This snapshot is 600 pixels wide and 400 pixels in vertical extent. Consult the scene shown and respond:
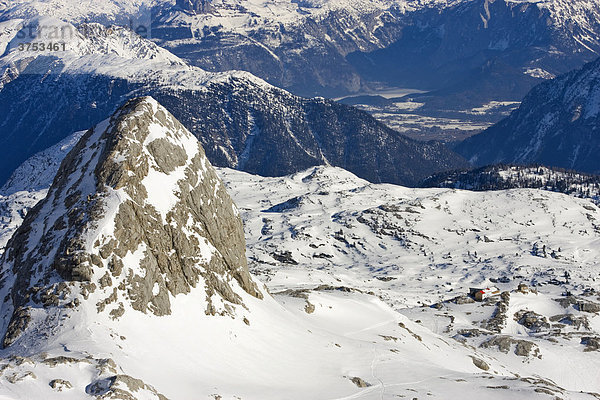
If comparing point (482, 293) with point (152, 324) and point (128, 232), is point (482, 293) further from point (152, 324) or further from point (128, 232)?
point (128, 232)

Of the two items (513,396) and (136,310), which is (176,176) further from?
(513,396)

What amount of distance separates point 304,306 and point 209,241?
98.7 feet

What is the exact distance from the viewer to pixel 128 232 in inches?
2429

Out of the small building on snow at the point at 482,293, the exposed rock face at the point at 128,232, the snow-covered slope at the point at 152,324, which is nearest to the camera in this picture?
the snow-covered slope at the point at 152,324

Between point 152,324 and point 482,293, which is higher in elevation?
point 152,324

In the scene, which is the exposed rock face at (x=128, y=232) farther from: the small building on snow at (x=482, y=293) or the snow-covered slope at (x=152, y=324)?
the small building on snow at (x=482, y=293)

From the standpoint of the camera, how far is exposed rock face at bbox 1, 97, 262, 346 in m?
57.4

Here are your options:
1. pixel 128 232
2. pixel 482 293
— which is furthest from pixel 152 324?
pixel 482 293

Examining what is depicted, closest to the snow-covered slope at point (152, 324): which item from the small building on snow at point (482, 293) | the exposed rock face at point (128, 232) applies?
the exposed rock face at point (128, 232)

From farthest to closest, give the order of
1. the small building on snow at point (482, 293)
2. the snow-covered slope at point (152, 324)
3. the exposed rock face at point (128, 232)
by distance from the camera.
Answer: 1. the small building on snow at point (482, 293)
2. the exposed rock face at point (128, 232)
3. the snow-covered slope at point (152, 324)

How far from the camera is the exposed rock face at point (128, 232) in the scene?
57.4 meters

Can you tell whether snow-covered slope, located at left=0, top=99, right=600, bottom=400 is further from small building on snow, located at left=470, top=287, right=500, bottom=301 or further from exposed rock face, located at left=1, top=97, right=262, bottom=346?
small building on snow, located at left=470, top=287, right=500, bottom=301

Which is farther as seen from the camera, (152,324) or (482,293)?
(482,293)

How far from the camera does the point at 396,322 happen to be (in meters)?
107
